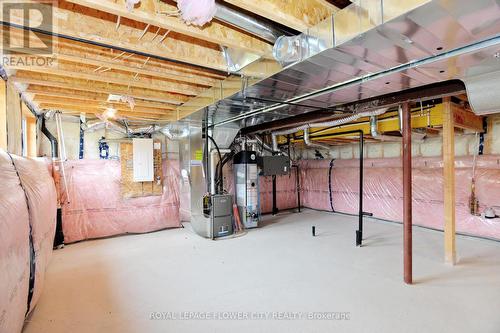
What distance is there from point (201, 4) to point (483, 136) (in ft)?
16.1

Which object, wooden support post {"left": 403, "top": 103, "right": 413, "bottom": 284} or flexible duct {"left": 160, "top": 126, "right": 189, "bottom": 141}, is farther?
flexible duct {"left": 160, "top": 126, "right": 189, "bottom": 141}

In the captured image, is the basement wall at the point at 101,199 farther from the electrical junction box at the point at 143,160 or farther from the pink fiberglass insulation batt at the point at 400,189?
the pink fiberglass insulation batt at the point at 400,189

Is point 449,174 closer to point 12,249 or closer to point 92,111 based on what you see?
point 12,249

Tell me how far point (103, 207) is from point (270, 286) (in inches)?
133

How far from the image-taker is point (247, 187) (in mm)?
4973

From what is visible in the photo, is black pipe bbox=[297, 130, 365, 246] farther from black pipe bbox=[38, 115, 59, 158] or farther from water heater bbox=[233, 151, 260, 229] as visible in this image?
black pipe bbox=[38, 115, 59, 158]

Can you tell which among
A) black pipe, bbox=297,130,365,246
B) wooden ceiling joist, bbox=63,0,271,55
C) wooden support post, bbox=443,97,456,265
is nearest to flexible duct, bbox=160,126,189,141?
black pipe, bbox=297,130,365,246

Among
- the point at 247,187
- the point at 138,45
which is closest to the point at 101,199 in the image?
the point at 247,187

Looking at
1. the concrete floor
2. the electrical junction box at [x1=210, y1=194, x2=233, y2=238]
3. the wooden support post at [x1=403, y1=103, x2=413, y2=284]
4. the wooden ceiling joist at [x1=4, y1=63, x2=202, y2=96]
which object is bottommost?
the concrete floor

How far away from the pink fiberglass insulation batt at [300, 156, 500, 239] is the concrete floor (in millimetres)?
548

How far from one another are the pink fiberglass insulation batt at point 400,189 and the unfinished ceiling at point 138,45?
3.99 meters

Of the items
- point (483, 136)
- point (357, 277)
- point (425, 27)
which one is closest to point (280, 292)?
point (357, 277)

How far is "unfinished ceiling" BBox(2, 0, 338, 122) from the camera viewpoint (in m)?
1.59

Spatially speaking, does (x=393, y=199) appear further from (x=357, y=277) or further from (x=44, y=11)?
(x=44, y=11)
